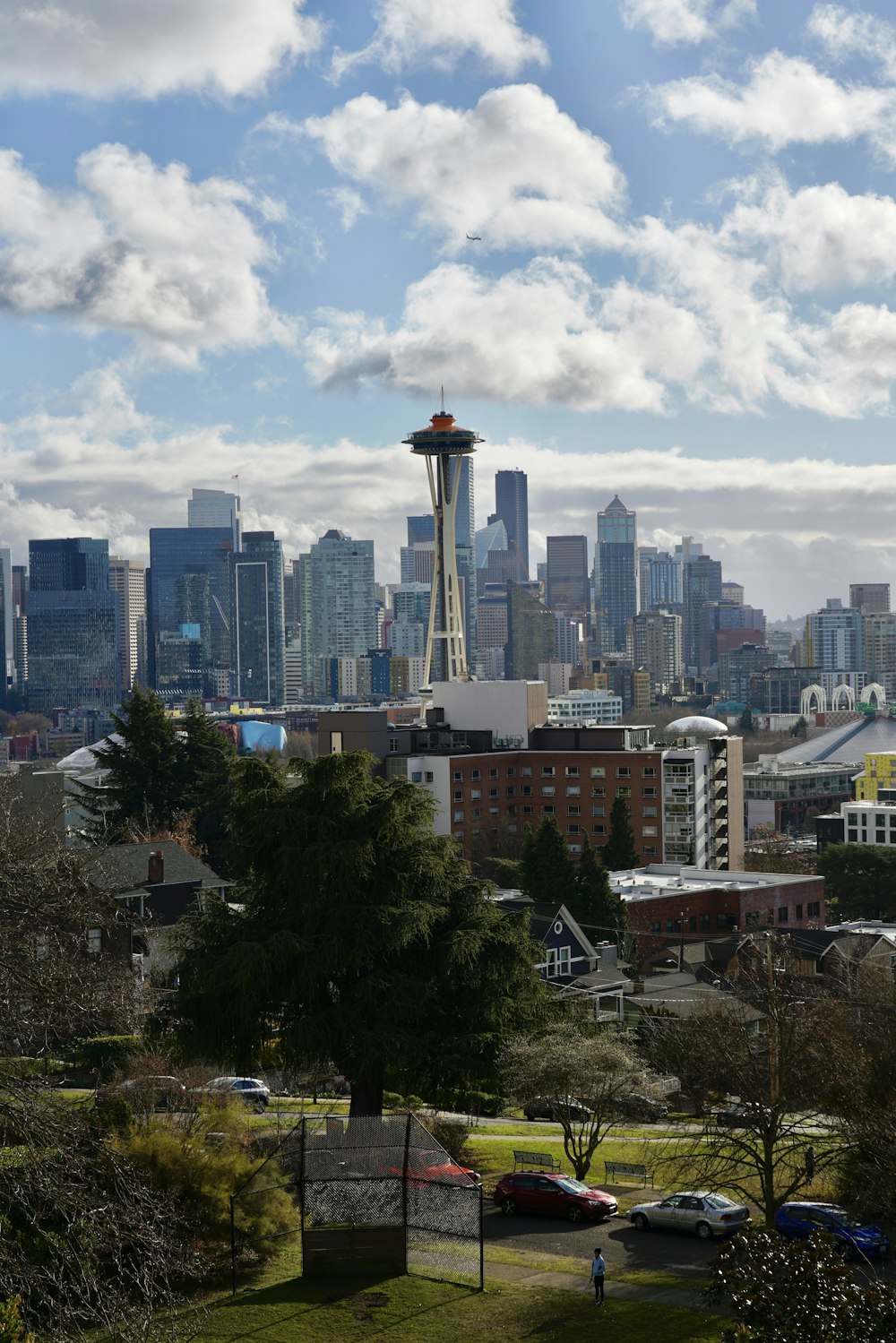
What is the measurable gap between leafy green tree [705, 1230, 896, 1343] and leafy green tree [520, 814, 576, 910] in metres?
57.0

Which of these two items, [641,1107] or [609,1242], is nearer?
[609,1242]

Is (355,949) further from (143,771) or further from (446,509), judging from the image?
(446,509)

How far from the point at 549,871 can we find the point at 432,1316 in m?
51.7

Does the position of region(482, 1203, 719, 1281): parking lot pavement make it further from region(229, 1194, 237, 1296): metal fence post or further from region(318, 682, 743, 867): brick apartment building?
region(318, 682, 743, 867): brick apartment building

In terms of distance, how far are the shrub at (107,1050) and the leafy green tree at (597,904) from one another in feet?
116

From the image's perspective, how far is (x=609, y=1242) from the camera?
2878 cm

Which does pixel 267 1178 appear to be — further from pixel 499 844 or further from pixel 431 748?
pixel 431 748

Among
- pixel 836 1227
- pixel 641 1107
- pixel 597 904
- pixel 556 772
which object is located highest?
pixel 556 772

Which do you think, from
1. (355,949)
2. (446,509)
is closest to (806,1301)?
(355,949)

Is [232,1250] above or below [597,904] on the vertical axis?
above

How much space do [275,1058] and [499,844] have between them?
232ft

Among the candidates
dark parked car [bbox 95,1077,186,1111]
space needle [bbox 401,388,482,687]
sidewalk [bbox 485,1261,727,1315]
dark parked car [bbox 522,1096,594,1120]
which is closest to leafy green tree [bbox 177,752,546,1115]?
dark parked car [bbox 95,1077,186,1111]

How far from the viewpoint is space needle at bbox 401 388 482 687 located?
176 metres

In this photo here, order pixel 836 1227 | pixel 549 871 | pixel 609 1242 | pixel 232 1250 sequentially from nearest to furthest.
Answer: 1. pixel 232 1250
2. pixel 836 1227
3. pixel 609 1242
4. pixel 549 871
